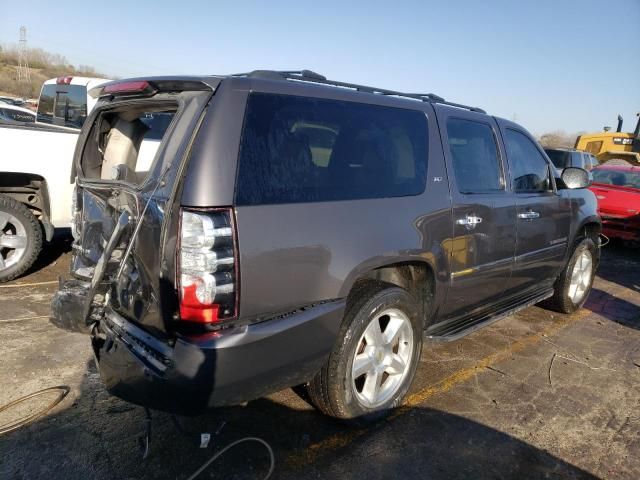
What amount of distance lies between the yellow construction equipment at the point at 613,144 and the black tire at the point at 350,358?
57.5 ft

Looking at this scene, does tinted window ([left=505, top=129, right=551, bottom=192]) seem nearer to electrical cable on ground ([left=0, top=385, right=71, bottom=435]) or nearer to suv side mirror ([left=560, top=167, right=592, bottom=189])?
suv side mirror ([left=560, top=167, right=592, bottom=189])

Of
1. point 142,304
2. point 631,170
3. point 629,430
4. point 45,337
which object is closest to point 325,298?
point 142,304

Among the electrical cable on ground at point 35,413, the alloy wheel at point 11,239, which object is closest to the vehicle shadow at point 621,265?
the electrical cable on ground at point 35,413

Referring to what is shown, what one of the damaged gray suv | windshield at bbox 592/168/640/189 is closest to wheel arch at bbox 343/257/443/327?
the damaged gray suv

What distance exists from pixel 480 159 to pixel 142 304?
2.55 meters

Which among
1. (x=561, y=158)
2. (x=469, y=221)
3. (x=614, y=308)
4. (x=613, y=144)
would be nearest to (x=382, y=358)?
(x=469, y=221)

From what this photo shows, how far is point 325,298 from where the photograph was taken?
2.32 metres

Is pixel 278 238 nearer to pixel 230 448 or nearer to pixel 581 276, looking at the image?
pixel 230 448

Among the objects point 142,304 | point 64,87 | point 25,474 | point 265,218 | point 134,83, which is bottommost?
point 25,474

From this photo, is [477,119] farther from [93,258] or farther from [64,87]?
[64,87]

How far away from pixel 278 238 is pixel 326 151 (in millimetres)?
623

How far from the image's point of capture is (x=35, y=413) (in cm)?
275

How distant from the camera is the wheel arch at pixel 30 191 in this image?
4863 mm

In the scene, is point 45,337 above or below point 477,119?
below
